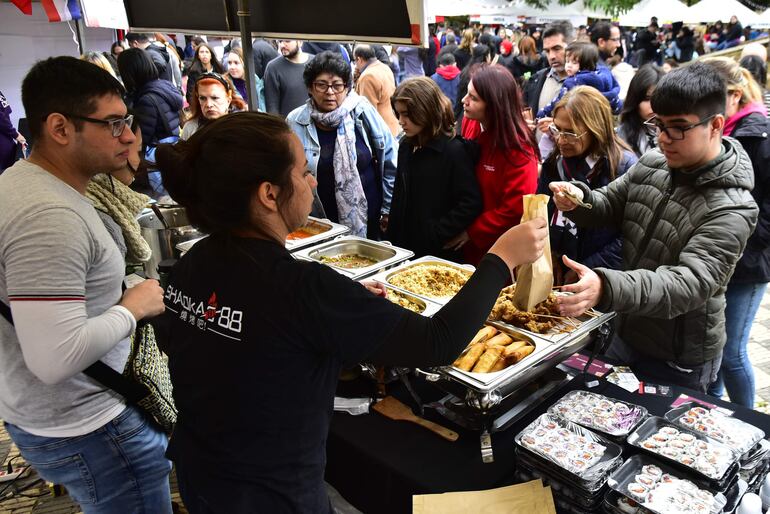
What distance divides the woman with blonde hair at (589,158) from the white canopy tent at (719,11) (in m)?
10.6

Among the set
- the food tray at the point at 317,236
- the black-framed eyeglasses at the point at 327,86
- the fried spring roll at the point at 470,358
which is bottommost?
the fried spring roll at the point at 470,358

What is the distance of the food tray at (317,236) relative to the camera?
2.89 meters

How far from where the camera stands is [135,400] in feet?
5.48

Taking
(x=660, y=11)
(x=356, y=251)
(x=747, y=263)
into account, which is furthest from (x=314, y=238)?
(x=660, y=11)

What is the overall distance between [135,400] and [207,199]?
0.85 m

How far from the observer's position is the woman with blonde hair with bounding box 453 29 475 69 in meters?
8.77

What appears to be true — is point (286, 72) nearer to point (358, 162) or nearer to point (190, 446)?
point (358, 162)

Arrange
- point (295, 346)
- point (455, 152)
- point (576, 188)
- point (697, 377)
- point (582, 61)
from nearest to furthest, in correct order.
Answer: point (295, 346), point (697, 377), point (576, 188), point (455, 152), point (582, 61)

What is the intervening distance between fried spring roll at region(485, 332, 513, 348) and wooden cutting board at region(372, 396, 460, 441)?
1.05 ft

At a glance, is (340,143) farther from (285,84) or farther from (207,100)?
(285,84)

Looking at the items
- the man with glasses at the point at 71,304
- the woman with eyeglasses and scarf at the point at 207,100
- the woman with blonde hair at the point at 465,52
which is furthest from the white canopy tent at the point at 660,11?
the man with glasses at the point at 71,304

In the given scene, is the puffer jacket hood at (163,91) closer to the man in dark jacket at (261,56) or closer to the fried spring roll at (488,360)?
the man in dark jacket at (261,56)

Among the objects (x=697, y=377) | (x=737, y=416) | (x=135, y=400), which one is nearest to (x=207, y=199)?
(x=135, y=400)

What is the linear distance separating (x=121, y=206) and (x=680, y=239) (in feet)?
6.41
